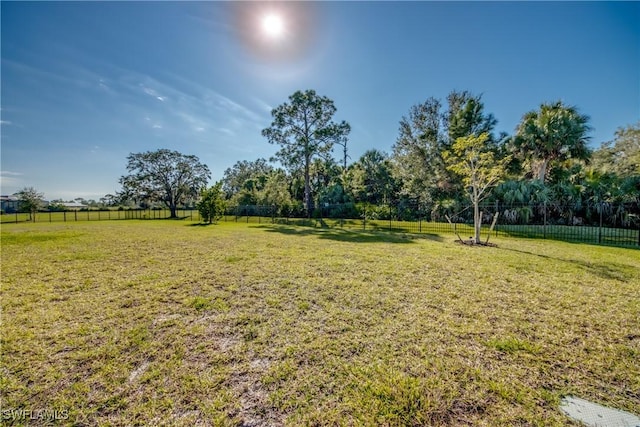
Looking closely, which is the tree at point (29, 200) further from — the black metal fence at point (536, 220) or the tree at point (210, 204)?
the black metal fence at point (536, 220)

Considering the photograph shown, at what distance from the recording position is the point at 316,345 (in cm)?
243

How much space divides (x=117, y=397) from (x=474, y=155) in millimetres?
10083

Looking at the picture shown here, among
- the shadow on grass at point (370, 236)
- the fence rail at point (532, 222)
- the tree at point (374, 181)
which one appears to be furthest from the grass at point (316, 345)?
the tree at point (374, 181)


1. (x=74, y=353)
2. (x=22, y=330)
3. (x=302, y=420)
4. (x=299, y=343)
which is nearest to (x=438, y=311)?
(x=299, y=343)

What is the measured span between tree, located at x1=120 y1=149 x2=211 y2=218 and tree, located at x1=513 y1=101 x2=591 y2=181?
3219 cm

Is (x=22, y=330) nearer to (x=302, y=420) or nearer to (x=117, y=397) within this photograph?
(x=117, y=397)

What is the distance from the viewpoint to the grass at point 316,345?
1.69 metres

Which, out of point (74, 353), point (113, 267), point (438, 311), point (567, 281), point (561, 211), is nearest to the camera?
point (74, 353)

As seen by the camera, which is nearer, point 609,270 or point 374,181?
point 609,270

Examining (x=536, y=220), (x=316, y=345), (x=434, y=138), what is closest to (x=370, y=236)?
(x=316, y=345)

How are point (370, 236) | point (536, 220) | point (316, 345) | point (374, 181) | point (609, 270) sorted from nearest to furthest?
point (316, 345) < point (609, 270) < point (370, 236) < point (536, 220) < point (374, 181)

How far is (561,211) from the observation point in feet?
43.1

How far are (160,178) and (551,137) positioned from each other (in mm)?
38552

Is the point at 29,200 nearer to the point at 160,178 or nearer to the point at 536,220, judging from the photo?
the point at 160,178
